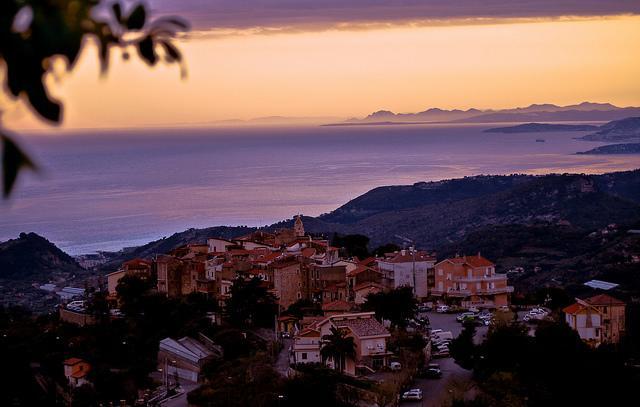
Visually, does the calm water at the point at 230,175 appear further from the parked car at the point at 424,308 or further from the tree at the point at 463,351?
the tree at the point at 463,351

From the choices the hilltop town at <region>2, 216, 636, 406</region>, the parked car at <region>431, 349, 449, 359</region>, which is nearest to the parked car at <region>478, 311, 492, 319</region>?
the hilltop town at <region>2, 216, 636, 406</region>

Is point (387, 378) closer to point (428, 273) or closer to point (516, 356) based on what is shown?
point (516, 356)

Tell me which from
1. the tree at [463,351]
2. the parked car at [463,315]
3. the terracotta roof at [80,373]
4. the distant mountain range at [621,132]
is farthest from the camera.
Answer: the distant mountain range at [621,132]

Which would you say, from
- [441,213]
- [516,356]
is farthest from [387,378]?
[441,213]

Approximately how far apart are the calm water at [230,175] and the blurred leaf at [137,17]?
32265 millimetres

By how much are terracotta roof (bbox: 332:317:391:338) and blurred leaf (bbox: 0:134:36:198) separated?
1691cm

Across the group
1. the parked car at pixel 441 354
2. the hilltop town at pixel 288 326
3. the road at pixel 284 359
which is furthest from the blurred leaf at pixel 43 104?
the parked car at pixel 441 354

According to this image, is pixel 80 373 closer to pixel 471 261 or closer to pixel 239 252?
pixel 239 252

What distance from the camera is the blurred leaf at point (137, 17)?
201cm

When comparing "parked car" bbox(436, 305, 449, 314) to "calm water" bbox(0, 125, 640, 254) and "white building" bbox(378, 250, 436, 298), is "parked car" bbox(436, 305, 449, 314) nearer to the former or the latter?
"white building" bbox(378, 250, 436, 298)

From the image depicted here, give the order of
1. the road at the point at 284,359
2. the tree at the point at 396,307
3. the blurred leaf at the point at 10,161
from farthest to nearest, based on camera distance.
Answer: the tree at the point at 396,307, the road at the point at 284,359, the blurred leaf at the point at 10,161

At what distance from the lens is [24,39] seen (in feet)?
6.08

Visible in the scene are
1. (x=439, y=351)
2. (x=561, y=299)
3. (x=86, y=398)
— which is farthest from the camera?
(x=561, y=299)

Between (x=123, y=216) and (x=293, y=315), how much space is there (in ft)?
163
